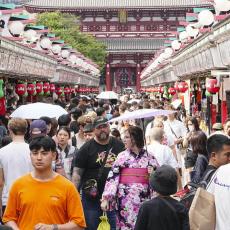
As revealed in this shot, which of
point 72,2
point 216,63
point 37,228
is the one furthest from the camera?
point 72,2

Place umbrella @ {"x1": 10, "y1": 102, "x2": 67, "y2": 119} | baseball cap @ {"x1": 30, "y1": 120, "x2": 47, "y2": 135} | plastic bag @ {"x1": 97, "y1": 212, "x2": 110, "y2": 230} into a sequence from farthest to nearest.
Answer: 1. umbrella @ {"x1": 10, "y1": 102, "x2": 67, "y2": 119}
2. baseball cap @ {"x1": 30, "y1": 120, "x2": 47, "y2": 135}
3. plastic bag @ {"x1": 97, "y1": 212, "x2": 110, "y2": 230}

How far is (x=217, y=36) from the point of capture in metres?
18.1

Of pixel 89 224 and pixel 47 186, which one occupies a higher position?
pixel 47 186

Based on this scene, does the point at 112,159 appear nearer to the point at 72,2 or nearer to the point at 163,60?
the point at 163,60

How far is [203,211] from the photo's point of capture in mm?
5586

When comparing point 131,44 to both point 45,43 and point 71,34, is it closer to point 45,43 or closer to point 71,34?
point 71,34

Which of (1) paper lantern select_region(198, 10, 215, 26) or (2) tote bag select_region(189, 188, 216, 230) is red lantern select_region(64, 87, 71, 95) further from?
(2) tote bag select_region(189, 188, 216, 230)

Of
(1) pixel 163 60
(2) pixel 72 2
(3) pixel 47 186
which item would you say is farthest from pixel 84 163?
(2) pixel 72 2

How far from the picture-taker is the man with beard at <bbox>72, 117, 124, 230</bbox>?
8.07m

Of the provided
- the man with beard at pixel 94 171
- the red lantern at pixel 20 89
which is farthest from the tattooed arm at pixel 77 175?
the red lantern at pixel 20 89

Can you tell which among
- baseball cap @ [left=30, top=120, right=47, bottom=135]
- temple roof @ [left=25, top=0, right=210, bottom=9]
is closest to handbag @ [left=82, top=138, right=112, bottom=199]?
baseball cap @ [left=30, top=120, right=47, bottom=135]

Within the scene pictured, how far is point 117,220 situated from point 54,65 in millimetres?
28785

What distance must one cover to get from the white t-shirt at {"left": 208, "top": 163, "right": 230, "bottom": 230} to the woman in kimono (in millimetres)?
1679

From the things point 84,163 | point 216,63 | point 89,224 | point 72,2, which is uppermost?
point 72,2
